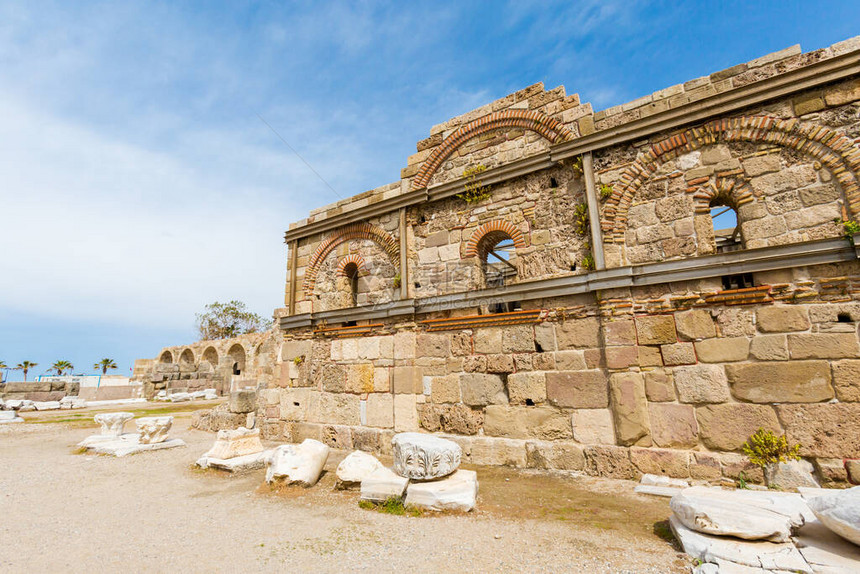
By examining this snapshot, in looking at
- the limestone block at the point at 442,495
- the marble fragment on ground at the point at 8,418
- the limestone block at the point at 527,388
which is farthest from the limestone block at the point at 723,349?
the marble fragment on ground at the point at 8,418

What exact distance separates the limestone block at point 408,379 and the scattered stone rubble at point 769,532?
14.9ft

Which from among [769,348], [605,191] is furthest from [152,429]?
[769,348]

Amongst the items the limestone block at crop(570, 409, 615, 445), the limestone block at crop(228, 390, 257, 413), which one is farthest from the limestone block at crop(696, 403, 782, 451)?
the limestone block at crop(228, 390, 257, 413)

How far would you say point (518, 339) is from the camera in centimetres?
665

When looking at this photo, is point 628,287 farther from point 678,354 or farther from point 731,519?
point 731,519

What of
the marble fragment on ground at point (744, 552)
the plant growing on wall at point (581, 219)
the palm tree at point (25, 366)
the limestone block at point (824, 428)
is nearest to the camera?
the marble fragment on ground at point (744, 552)

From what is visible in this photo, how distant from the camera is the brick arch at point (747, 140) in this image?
16.4 ft

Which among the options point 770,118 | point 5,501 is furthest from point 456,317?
point 5,501

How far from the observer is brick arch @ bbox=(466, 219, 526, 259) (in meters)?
7.12

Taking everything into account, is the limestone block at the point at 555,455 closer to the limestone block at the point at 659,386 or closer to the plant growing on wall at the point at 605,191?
the limestone block at the point at 659,386

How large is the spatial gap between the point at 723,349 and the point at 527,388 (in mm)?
2629

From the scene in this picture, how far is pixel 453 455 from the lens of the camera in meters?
4.93

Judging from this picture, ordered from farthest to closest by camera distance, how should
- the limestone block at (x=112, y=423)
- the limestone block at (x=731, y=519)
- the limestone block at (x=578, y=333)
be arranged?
the limestone block at (x=112, y=423)
the limestone block at (x=578, y=333)
the limestone block at (x=731, y=519)

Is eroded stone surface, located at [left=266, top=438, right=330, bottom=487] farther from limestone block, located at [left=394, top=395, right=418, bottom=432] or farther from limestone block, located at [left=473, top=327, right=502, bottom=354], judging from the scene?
limestone block, located at [left=473, top=327, right=502, bottom=354]
